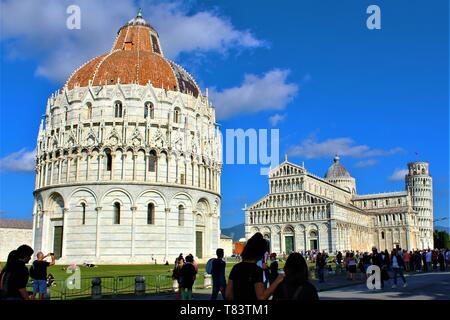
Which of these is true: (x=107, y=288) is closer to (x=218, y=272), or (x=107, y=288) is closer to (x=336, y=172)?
(x=218, y=272)

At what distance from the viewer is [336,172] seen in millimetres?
133625

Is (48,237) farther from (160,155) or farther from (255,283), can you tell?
(255,283)

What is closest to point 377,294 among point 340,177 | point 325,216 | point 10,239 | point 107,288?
point 107,288

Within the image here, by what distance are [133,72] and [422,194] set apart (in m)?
113

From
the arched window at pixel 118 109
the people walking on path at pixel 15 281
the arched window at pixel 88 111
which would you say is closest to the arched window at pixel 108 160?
the arched window at pixel 118 109

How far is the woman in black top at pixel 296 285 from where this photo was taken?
19.2 ft

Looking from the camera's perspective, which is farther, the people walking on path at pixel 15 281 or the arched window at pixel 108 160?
the arched window at pixel 108 160

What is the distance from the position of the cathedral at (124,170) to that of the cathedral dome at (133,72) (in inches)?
5.1

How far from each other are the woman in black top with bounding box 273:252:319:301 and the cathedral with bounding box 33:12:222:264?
38930 millimetres

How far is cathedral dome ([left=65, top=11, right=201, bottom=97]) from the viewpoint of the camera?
Answer: 48.7 metres

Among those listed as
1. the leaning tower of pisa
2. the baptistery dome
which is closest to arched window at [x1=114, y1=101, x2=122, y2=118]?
the baptistery dome

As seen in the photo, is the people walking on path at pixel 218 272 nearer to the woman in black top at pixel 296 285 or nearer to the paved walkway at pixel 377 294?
the paved walkway at pixel 377 294

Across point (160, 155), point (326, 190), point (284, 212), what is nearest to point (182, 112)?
point (160, 155)

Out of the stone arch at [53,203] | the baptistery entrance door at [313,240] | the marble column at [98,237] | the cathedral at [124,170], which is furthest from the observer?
the baptistery entrance door at [313,240]
